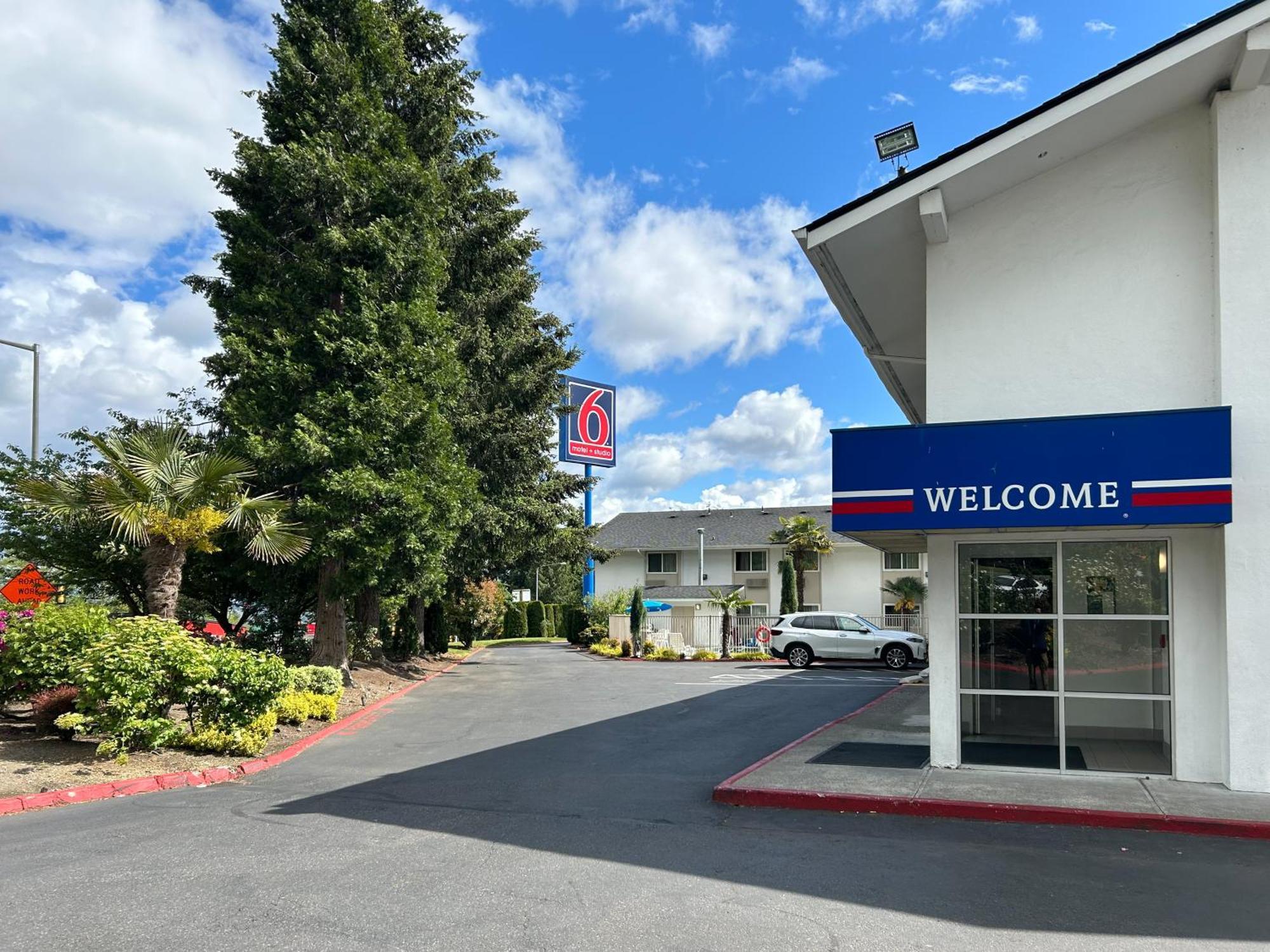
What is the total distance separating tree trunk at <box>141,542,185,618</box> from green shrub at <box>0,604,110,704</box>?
1514mm

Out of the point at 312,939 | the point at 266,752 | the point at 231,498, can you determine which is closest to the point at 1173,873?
the point at 312,939

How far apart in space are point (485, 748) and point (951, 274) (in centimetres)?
885

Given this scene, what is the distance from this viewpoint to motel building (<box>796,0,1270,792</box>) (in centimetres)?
912

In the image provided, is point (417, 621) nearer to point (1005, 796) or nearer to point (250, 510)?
point (250, 510)

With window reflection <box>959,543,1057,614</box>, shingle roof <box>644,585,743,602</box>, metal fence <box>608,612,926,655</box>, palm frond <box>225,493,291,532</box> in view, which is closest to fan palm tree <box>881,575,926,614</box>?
metal fence <box>608,612,926,655</box>

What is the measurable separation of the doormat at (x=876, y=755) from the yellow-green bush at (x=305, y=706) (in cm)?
803

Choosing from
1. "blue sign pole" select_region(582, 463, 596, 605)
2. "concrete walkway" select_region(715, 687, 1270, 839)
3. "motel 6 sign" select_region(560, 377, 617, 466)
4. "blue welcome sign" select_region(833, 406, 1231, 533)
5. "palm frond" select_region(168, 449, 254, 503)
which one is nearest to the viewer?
"concrete walkway" select_region(715, 687, 1270, 839)

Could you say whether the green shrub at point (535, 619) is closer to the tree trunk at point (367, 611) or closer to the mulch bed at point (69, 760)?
the tree trunk at point (367, 611)

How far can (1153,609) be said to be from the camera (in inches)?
387

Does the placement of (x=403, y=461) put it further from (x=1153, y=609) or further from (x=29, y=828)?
(x=1153, y=609)

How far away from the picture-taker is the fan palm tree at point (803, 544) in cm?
4806

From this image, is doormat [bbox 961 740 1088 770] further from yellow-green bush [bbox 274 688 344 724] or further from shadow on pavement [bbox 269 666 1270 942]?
yellow-green bush [bbox 274 688 344 724]

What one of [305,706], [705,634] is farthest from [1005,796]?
[705,634]

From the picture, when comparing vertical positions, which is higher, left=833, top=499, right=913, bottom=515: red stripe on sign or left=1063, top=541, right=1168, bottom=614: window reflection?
left=833, top=499, right=913, bottom=515: red stripe on sign
